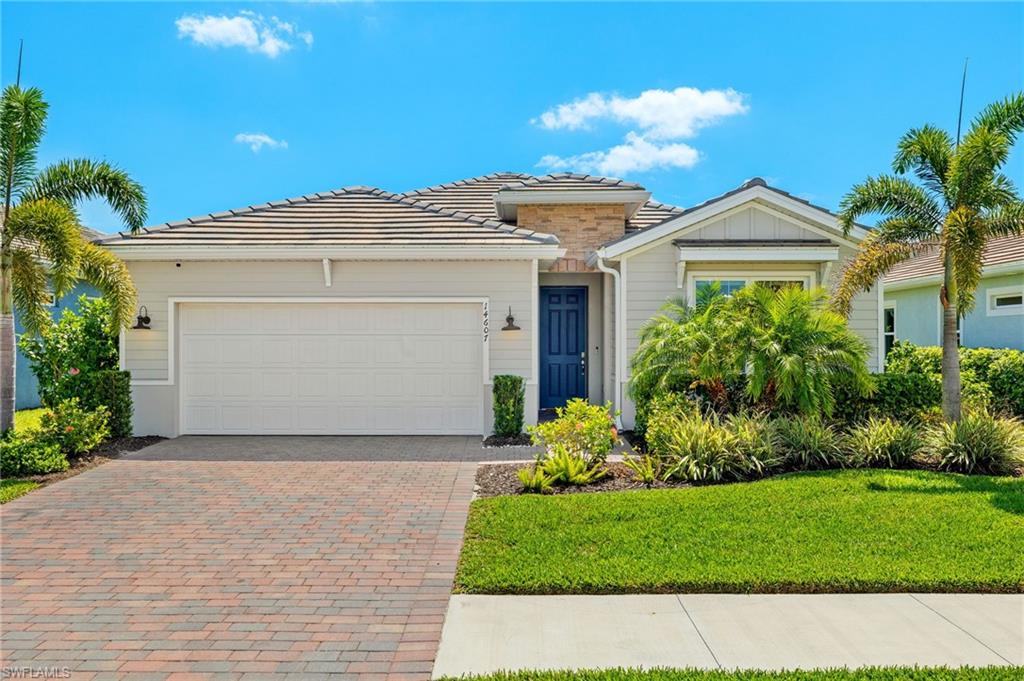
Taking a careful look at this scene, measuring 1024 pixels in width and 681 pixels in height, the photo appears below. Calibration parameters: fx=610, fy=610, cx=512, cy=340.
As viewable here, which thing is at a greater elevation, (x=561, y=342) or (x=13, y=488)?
(x=561, y=342)

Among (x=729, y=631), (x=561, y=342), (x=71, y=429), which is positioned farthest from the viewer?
(x=561, y=342)

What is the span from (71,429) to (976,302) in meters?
18.5

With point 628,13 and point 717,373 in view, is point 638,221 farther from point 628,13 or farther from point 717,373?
point 717,373

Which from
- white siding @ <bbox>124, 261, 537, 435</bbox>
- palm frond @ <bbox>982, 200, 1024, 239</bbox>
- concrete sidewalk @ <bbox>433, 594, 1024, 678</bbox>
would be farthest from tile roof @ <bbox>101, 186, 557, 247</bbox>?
concrete sidewalk @ <bbox>433, 594, 1024, 678</bbox>

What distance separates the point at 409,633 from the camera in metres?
3.94

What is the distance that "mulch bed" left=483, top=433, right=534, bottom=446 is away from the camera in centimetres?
1002

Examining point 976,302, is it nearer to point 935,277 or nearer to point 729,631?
point 935,277

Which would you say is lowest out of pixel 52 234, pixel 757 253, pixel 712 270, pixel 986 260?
pixel 712 270

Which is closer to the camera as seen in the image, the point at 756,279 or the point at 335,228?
the point at 335,228

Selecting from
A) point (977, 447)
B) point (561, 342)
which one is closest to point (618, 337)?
point (561, 342)

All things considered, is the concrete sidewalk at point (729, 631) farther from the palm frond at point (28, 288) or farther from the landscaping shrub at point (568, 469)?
the palm frond at point (28, 288)

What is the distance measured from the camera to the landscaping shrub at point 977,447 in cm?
788

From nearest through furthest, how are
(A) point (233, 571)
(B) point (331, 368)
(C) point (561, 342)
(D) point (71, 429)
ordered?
(A) point (233, 571) → (D) point (71, 429) → (B) point (331, 368) → (C) point (561, 342)

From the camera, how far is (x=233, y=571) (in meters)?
4.97
